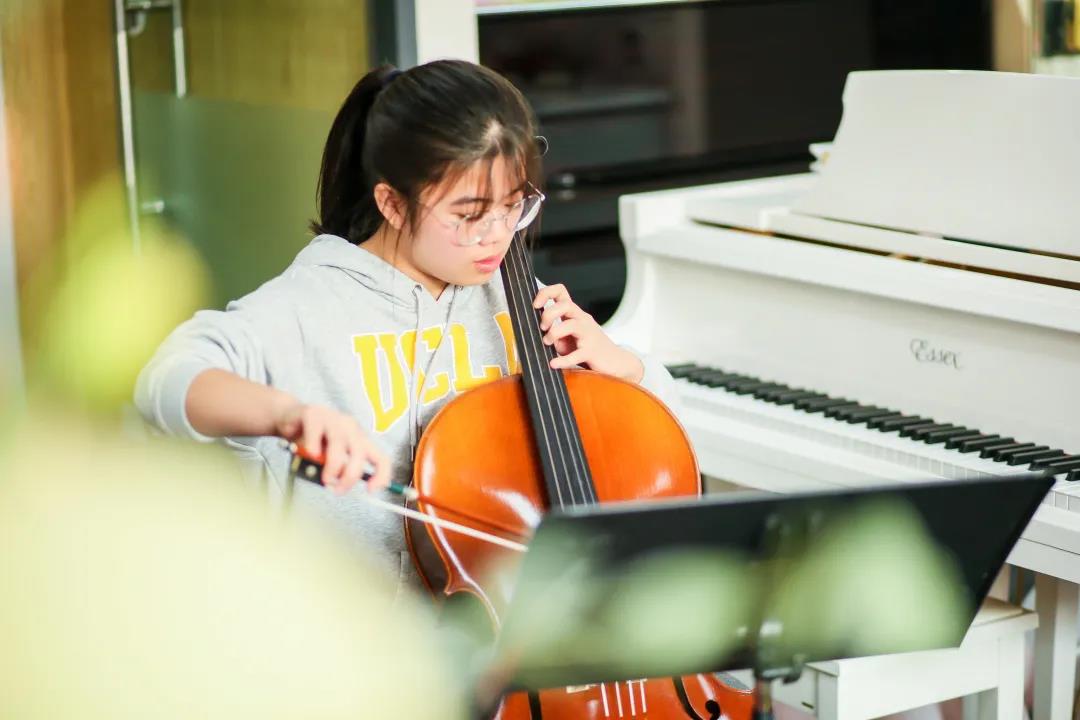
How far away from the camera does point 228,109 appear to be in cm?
293

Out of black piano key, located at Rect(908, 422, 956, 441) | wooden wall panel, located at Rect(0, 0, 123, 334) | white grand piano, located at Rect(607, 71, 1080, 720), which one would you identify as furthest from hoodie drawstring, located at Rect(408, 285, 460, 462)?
wooden wall panel, located at Rect(0, 0, 123, 334)

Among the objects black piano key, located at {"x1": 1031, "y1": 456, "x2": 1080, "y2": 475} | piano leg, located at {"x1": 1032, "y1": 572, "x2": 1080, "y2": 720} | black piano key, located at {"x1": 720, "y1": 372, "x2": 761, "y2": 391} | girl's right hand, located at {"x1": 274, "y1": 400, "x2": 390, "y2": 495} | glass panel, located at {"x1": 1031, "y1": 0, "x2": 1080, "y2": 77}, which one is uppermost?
glass panel, located at {"x1": 1031, "y1": 0, "x2": 1080, "y2": 77}

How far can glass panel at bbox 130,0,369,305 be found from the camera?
104 inches

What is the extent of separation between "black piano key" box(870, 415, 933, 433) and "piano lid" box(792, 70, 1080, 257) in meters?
0.27

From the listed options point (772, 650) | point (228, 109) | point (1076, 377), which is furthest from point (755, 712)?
point (228, 109)

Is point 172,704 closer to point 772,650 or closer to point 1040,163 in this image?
point 772,650

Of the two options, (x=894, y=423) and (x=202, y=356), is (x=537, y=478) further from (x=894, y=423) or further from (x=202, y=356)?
Result: (x=894, y=423)

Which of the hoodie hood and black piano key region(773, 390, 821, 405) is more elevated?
the hoodie hood

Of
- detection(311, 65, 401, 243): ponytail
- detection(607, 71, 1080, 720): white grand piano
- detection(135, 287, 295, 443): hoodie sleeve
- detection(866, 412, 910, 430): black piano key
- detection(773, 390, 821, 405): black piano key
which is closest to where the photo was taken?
detection(135, 287, 295, 443): hoodie sleeve

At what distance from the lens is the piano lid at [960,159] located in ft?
6.26

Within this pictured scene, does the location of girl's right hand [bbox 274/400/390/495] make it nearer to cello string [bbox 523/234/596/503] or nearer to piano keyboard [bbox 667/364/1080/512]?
cello string [bbox 523/234/596/503]

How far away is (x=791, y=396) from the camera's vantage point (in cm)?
209

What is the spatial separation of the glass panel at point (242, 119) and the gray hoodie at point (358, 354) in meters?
1.05

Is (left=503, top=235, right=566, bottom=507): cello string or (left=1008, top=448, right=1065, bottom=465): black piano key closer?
(left=503, top=235, right=566, bottom=507): cello string
